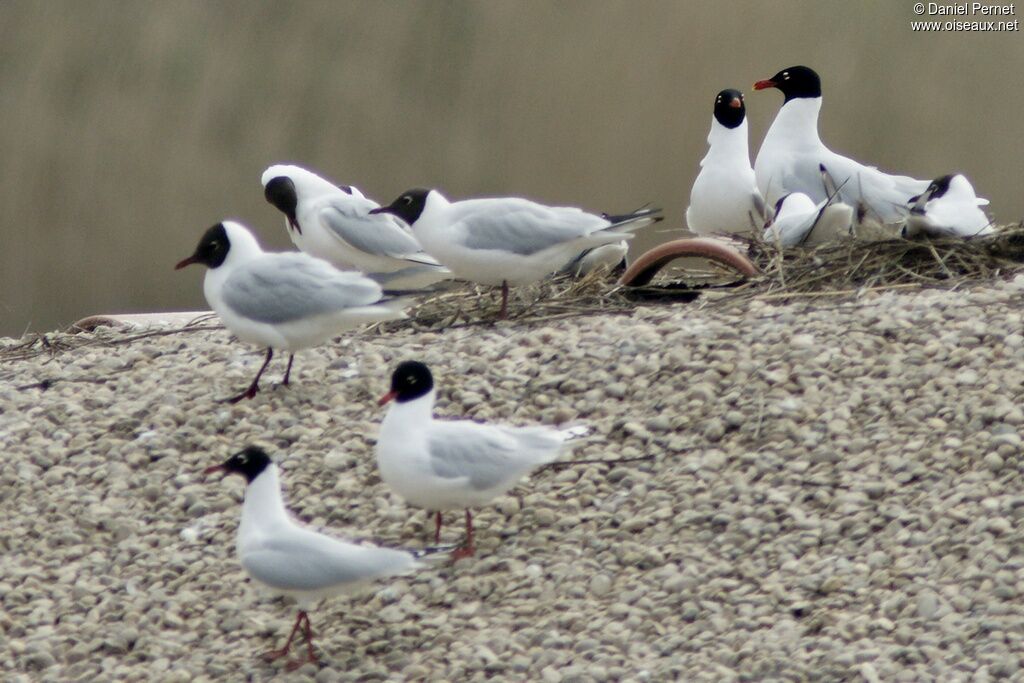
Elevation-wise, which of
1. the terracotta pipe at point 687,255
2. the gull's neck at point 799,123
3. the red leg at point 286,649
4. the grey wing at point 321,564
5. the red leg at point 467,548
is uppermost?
the gull's neck at point 799,123

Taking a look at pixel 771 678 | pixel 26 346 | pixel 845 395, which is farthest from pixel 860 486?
pixel 26 346

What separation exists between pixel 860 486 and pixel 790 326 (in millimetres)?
873

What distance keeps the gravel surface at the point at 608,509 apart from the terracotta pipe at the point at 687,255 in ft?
0.91

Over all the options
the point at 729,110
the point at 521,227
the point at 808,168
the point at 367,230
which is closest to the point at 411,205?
the point at 367,230

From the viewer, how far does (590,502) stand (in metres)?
4.22

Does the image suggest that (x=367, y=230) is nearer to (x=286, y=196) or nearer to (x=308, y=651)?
(x=286, y=196)

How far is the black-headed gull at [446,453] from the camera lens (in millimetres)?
3928

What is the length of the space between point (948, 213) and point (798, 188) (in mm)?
1117

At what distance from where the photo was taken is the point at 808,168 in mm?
6699

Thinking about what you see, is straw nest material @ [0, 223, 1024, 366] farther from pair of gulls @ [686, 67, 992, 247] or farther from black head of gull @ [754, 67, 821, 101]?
black head of gull @ [754, 67, 821, 101]

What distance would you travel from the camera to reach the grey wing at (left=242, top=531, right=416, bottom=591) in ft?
Result: 11.8

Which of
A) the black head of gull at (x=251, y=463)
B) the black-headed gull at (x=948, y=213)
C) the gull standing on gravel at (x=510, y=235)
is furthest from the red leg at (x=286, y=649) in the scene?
the black-headed gull at (x=948, y=213)

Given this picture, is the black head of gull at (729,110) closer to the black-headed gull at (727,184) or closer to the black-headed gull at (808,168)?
the black-headed gull at (727,184)

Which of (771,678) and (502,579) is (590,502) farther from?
(771,678)
